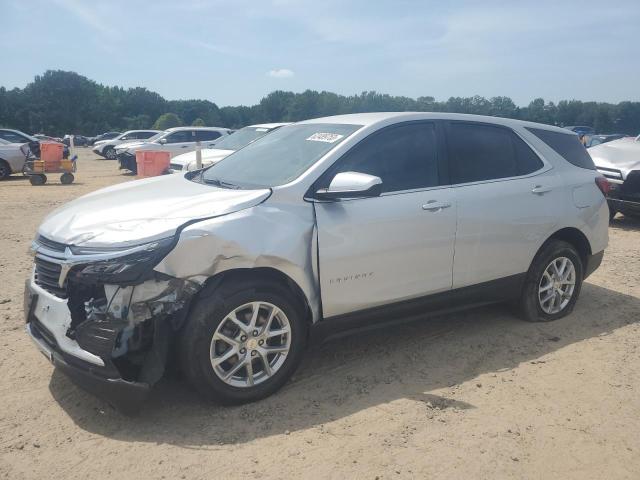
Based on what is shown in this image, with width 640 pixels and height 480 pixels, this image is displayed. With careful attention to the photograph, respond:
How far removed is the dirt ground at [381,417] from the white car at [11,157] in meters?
15.0

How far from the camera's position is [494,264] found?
4520 millimetres

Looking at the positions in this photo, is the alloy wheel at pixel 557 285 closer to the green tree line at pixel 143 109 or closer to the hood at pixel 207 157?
the hood at pixel 207 157

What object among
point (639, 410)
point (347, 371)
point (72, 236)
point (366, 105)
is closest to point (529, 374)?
point (639, 410)

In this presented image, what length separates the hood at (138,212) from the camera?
10.4ft

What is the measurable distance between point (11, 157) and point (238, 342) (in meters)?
17.4

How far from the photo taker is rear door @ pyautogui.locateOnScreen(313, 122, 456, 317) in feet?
11.9

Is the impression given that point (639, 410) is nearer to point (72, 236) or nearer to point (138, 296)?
point (138, 296)

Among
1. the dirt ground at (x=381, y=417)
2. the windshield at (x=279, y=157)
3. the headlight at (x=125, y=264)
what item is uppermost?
the windshield at (x=279, y=157)

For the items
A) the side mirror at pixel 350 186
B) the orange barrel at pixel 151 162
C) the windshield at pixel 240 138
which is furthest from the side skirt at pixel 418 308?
the orange barrel at pixel 151 162

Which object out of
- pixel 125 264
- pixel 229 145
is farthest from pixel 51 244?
pixel 229 145

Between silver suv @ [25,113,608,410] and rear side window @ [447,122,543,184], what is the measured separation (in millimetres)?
13

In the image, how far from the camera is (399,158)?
13.4ft

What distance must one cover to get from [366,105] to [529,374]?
121ft

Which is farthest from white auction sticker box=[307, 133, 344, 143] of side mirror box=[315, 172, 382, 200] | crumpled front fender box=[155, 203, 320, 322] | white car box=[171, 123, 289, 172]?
white car box=[171, 123, 289, 172]
